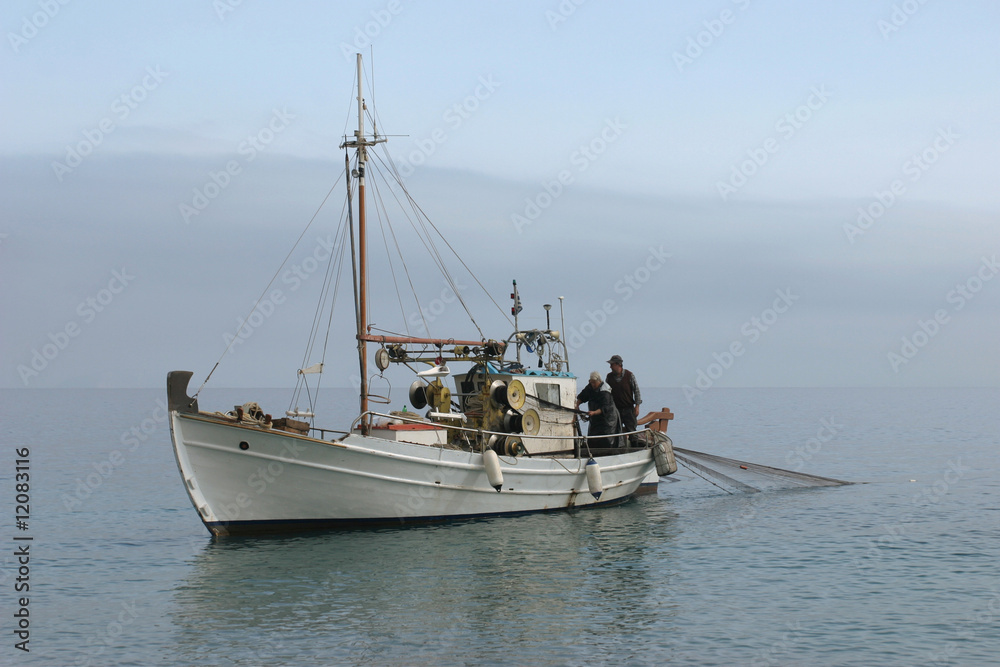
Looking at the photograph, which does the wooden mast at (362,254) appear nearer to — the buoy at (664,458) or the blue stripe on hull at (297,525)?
the blue stripe on hull at (297,525)

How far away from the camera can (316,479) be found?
18000 millimetres

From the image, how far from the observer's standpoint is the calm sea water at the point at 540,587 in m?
12.1

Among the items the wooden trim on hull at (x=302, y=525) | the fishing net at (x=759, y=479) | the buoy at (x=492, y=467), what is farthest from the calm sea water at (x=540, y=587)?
the buoy at (x=492, y=467)

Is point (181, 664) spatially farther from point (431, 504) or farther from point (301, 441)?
point (431, 504)

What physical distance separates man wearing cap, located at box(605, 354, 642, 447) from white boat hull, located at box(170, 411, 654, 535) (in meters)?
4.54

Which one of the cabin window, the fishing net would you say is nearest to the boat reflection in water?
the cabin window

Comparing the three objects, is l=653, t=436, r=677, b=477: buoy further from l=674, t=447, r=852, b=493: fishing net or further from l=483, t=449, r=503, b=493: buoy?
l=483, t=449, r=503, b=493: buoy

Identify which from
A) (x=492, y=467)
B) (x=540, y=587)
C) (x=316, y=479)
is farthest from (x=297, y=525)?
(x=540, y=587)

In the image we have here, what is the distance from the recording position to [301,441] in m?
17.6

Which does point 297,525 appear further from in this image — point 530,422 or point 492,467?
point 530,422

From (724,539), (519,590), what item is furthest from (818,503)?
(519,590)

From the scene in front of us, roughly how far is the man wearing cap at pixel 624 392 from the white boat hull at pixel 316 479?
4535mm

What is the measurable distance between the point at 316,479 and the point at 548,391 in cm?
689

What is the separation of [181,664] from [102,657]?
1195 mm
